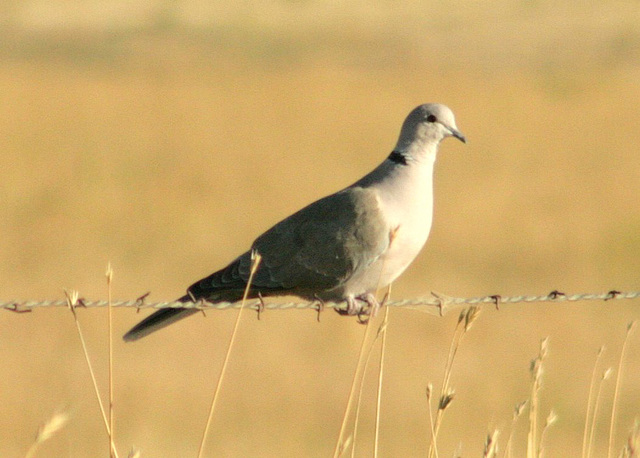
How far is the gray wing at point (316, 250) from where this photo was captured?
4.91 m

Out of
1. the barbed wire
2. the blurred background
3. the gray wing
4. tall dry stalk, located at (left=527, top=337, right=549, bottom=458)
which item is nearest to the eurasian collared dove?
the gray wing

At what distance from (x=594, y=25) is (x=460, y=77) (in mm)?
17422

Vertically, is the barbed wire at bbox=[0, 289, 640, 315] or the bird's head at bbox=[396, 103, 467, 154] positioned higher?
the bird's head at bbox=[396, 103, 467, 154]

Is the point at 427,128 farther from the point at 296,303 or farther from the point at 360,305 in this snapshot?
the point at 296,303

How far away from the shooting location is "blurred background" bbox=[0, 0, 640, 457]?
390 inches

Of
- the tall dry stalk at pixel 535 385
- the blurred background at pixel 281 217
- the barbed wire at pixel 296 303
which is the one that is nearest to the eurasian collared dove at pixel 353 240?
the barbed wire at pixel 296 303

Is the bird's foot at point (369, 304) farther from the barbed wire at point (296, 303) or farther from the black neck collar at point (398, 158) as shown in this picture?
the black neck collar at point (398, 158)

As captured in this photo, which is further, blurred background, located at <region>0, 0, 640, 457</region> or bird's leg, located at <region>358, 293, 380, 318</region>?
blurred background, located at <region>0, 0, 640, 457</region>

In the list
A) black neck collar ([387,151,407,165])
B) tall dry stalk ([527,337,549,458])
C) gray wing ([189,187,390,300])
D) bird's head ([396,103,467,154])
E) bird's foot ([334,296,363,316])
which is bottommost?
tall dry stalk ([527,337,549,458])

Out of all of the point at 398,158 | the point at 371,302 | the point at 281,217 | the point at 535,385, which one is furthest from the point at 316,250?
the point at 281,217

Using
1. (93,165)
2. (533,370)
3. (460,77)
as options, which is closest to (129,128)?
(93,165)

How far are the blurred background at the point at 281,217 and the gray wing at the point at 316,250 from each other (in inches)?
42.6

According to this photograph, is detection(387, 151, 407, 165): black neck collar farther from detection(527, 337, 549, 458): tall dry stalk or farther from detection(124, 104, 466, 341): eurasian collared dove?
detection(527, 337, 549, 458): tall dry stalk

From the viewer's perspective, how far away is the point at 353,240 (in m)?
4.95
